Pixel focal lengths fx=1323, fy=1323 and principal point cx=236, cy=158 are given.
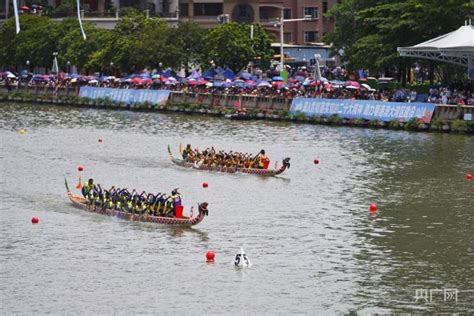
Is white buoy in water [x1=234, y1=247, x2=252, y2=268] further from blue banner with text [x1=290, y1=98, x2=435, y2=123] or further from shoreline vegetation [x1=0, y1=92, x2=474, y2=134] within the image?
blue banner with text [x1=290, y1=98, x2=435, y2=123]

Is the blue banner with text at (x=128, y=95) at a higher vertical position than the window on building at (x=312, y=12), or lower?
lower

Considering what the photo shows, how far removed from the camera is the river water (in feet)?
138

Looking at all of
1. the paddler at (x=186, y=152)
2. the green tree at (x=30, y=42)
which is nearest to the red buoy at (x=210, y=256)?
the paddler at (x=186, y=152)

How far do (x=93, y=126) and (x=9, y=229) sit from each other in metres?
42.6

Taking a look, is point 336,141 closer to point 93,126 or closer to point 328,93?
point 328,93

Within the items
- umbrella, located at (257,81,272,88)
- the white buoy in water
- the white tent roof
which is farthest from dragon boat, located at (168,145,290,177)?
umbrella, located at (257,81,272,88)

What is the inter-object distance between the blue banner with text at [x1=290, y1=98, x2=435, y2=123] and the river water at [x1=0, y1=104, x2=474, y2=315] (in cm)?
213

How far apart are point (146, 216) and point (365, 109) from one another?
3718 centimetres

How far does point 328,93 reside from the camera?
3679 inches

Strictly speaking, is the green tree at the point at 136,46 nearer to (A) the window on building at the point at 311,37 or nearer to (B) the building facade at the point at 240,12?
(B) the building facade at the point at 240,12

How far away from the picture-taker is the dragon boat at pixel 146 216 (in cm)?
5198

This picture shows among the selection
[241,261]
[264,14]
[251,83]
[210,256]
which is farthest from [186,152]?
[264,14]

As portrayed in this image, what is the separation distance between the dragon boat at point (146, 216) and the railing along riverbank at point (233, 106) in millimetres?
31626

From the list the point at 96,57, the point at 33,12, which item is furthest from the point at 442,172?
the point at 33,12
